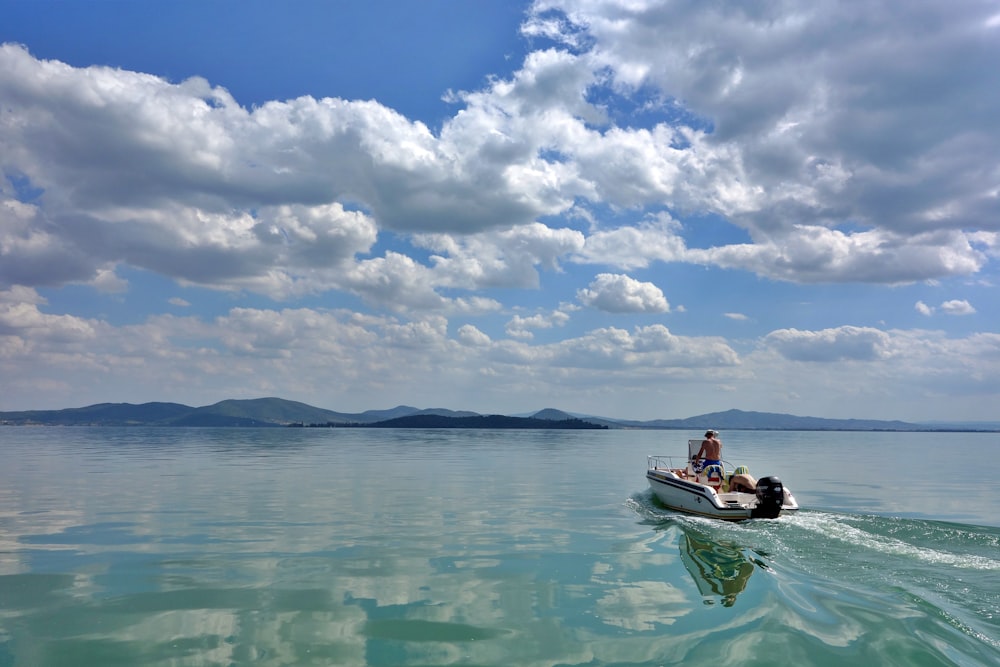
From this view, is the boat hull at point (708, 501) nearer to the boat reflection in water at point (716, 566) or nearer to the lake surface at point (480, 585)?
the lake surface at point (480, 585)

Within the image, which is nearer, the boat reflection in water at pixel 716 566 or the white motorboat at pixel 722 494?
the boat reflection in water at pixel 716 566

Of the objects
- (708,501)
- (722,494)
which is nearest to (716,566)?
(708,501)

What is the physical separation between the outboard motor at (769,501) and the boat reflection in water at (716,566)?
9.34 ft

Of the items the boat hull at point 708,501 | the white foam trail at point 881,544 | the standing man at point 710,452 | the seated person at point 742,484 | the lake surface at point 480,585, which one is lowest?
the lake surface at point 480,585

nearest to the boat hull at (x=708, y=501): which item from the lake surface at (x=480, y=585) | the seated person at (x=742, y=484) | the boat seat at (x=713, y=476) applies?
the seated person at (x=742, y=484)

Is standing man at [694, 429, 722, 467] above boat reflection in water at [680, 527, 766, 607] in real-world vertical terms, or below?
above

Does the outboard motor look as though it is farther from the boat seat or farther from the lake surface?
the boat seat

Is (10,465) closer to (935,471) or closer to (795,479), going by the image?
(795,479)

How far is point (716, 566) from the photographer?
1599 centimetres

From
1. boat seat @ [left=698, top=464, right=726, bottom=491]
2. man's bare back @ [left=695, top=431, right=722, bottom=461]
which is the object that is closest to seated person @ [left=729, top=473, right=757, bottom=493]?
boat seat @ [left=698, top=464, right=726, bottom=491]

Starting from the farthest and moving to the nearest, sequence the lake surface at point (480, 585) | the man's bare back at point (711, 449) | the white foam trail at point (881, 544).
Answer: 1. the man's bare back at point (711, 449)
2. the white foam trail at point (881, 544)
3. the lake surface at point (480, 585)

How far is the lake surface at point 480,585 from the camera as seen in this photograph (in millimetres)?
10266

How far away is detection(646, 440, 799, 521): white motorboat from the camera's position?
22.1m

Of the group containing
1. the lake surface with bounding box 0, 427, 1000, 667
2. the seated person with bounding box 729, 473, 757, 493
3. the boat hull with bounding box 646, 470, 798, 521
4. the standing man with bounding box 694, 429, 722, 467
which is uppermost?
the standing man with bounding box 694, 429, 722, 467
